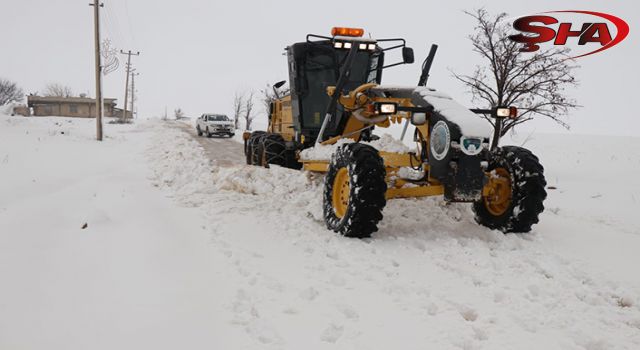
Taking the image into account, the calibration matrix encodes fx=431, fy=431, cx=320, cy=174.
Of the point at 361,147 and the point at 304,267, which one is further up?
the point at 361,147

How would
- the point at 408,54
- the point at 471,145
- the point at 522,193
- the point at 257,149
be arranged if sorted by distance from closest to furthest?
1. the point at 471,145
2. the point at 522,193
3. the point at 408,54
4. the point at 257,149

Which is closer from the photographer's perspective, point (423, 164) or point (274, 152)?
point (423, 164)

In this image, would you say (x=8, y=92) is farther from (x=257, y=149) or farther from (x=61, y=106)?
(x=257, y=149)

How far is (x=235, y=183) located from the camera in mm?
7250

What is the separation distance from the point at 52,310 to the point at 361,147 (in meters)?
3.19

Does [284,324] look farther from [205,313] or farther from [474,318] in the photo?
[474,318]

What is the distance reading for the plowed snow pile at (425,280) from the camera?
280cm

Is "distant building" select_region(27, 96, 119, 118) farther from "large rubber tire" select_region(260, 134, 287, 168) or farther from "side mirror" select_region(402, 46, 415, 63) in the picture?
"side mirror" select_region(402, 46, 415, 63)

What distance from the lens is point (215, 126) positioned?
933 inches

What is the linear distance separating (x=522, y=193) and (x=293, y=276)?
9.48 feet

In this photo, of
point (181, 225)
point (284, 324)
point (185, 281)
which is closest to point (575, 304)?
point (284, 324)

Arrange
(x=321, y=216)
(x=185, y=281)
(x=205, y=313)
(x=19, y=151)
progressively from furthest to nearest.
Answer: (x=19, y=151), (x=321, y=216), (x=185, y=281), (x=205, y=313)

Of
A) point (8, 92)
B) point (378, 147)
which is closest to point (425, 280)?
point (378, 147)

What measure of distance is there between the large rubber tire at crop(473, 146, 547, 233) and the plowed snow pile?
0.63ft
